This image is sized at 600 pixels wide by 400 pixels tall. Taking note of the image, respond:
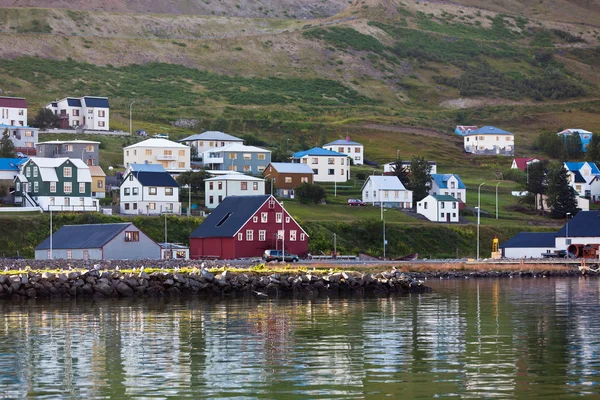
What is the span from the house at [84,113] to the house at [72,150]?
23542 mm

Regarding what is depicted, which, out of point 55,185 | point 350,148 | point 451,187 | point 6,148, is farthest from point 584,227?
point 6,148

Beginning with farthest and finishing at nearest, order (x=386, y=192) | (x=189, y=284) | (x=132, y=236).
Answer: (x=386, y=192), (x=132, y=236), (x=189, y=284)

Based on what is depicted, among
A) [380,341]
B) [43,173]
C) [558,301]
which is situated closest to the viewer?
[380,341]

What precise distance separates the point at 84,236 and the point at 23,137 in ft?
193

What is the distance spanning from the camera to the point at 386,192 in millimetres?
116500

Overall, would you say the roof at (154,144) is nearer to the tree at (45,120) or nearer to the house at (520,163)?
the tree at (45,120)

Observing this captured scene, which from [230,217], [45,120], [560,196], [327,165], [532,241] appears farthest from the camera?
[45,120]

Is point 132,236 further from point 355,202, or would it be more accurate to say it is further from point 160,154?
point 160,154

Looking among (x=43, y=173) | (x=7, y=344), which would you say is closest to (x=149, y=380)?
(x=7, y=344)

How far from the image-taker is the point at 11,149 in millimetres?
118000

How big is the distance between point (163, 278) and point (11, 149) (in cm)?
7225

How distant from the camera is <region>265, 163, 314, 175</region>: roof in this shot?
119938 millimetres

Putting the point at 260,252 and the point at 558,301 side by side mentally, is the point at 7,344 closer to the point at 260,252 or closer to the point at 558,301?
the point at 558,301

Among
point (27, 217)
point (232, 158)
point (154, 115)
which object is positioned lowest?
point (27, 217)
